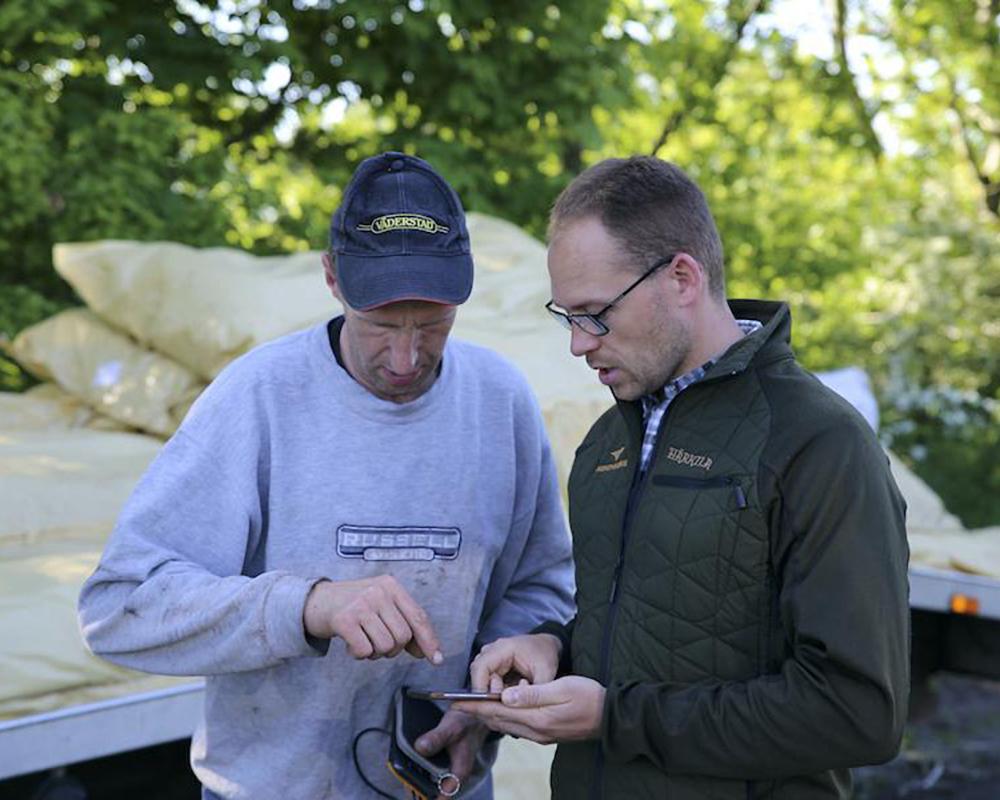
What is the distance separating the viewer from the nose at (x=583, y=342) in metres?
2.22

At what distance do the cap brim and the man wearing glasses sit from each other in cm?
22

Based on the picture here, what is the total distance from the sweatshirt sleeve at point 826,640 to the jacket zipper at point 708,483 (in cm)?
5

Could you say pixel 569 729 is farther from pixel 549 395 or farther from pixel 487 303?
pixel 487 303

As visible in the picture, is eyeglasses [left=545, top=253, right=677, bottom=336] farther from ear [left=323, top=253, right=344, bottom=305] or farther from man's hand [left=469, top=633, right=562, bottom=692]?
man's hand [left=469, top=633, right=562, bottom=692]

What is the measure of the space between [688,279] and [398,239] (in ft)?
1.68

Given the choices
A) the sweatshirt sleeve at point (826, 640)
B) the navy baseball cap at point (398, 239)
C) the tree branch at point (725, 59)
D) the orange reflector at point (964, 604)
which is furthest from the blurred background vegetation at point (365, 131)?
the sweatshirt sleeve at point (826, 640)

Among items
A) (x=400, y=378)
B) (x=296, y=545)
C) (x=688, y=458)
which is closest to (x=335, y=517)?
(x=296, y=545)

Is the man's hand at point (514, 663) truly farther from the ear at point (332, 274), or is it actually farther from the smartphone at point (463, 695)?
the ear at point (332, 274)

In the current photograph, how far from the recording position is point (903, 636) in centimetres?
198

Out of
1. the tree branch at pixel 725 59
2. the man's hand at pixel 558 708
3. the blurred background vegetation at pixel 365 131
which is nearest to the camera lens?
the man's hand at pixel 558 708

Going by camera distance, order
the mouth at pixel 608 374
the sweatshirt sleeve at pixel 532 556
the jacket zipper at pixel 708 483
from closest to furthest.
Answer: the jacket zipper at pixel 708 483 → the mouth at pixel 608 374 → the sweatshirt sleeve at pixel 532 556

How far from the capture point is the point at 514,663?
2.35m

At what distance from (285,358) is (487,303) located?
9.41 feet

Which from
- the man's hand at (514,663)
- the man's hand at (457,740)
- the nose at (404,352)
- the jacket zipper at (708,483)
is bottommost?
the man's hand at (457,740)
